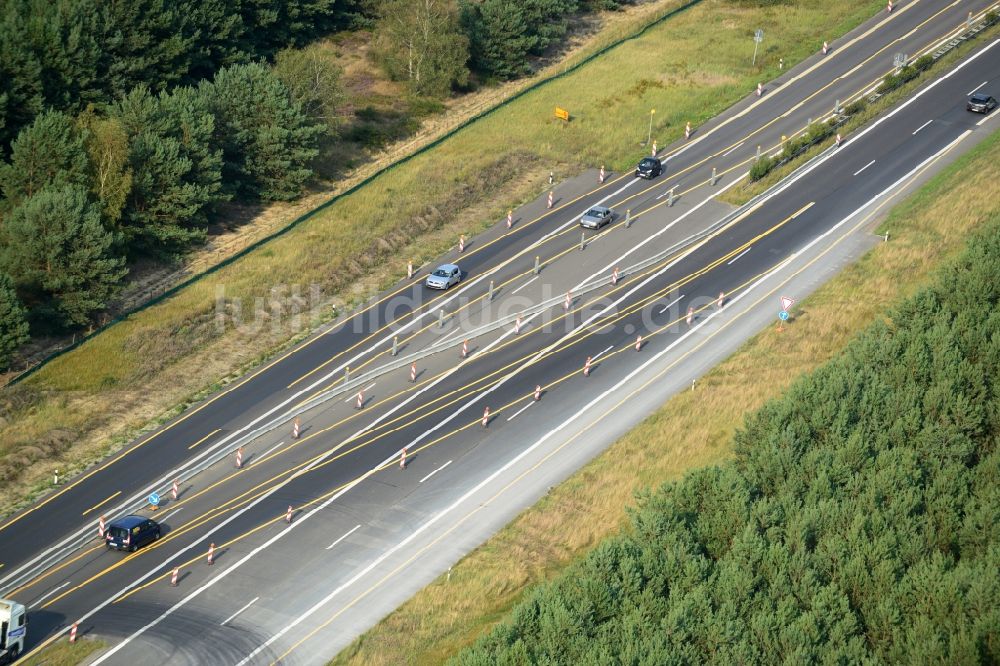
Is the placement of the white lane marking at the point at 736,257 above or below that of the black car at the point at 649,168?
below

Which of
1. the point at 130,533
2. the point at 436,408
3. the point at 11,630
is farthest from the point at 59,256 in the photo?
the point at 11,630

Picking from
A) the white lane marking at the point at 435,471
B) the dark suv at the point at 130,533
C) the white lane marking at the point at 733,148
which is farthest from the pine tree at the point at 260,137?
the dark suv at the point at 130,533

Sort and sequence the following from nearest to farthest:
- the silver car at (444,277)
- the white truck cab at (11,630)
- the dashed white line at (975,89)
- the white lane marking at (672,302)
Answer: the white truck cab at (11,630)
the white lane marking at (672,302)
the silver car at (444,277)
the dashed white line at (975,89)

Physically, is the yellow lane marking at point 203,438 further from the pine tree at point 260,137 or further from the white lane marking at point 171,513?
the pine tree at point 260,137

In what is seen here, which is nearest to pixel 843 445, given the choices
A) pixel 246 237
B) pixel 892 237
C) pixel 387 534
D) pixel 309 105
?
pixel 387 534

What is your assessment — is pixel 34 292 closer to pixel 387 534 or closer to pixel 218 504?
pixel 218 504

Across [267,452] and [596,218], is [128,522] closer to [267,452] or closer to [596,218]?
[267,452]

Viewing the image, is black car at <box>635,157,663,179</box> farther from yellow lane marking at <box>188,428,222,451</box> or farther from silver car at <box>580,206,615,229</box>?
yellow lane marking at <box>188,428,222,451</box>
